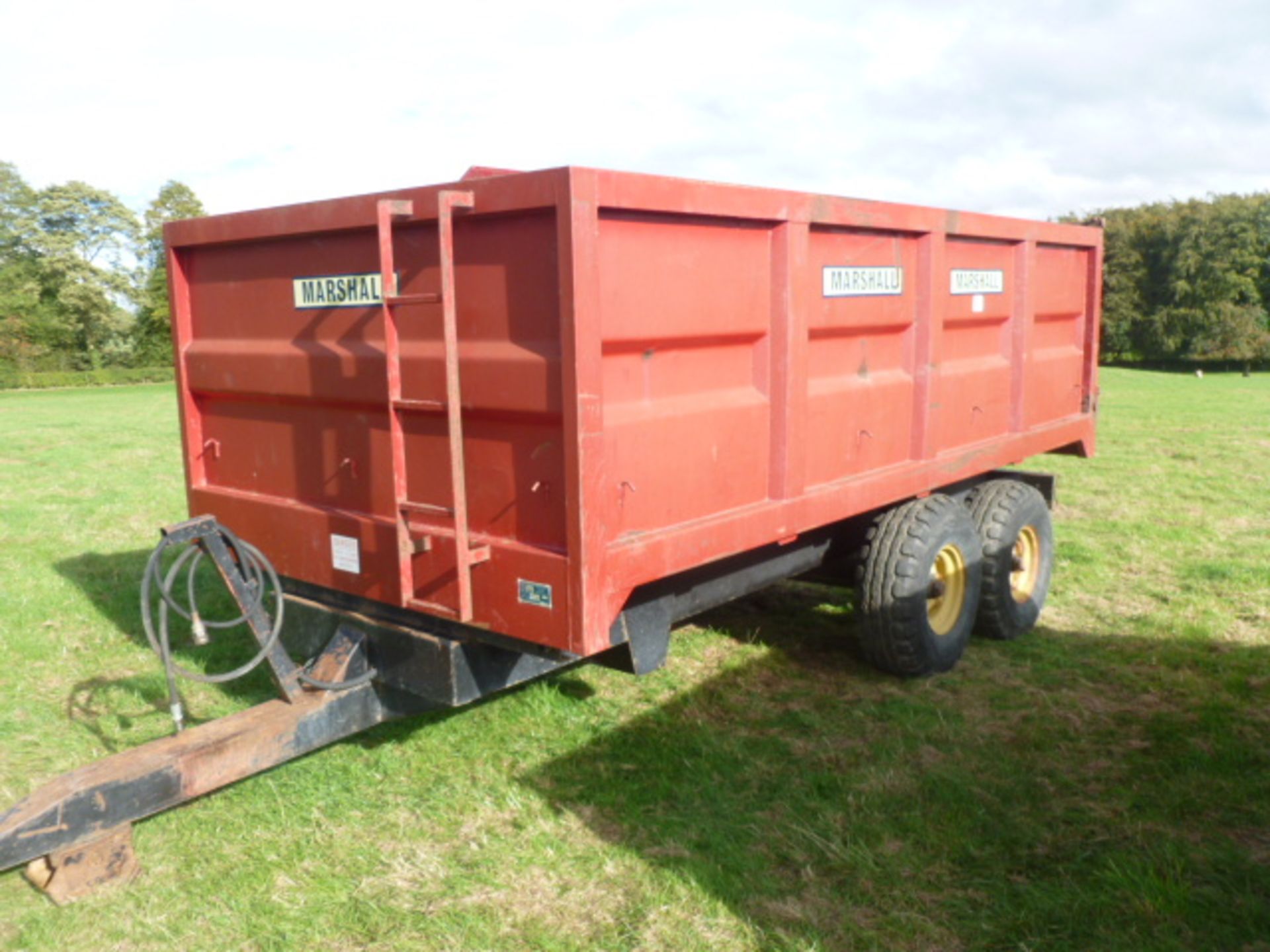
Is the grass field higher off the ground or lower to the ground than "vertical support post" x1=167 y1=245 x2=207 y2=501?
lower

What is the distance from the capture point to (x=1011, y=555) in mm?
5441

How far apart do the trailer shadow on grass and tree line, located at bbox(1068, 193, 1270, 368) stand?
42.9 metres

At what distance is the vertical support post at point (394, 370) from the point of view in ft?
10.5

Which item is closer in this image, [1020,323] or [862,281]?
[862,281]

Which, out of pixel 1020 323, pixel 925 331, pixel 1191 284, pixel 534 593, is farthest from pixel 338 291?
pixel 1191 284

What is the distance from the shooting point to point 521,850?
3.47 meters

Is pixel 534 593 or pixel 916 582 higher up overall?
pixel 534 593

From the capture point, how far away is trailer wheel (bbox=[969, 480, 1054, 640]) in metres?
5.32

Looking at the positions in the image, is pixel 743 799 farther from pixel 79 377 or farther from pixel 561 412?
pixel 79 377

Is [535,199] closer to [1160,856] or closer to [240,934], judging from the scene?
[240,934]

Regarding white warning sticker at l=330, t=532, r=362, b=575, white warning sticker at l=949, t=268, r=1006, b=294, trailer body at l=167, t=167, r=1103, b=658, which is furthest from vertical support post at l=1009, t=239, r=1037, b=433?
white warning sticker at l=330, t=532, r=362, b=575

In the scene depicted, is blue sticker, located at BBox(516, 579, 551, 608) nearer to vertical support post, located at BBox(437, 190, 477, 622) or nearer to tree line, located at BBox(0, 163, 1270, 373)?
vertical support post, located at BBox(437, 190, 477, 622)

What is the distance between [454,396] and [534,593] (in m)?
0.63

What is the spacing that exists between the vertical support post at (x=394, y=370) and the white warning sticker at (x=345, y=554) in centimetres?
26
